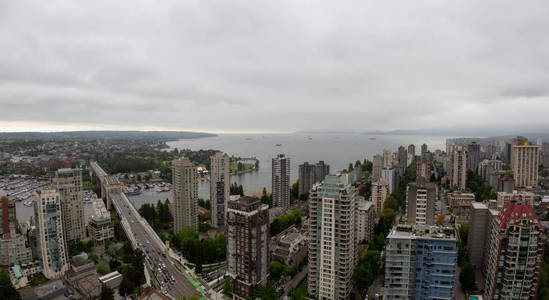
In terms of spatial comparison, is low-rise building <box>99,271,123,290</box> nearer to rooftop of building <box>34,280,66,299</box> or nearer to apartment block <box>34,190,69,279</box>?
rooftop of building <box>34,280,66,299</box>

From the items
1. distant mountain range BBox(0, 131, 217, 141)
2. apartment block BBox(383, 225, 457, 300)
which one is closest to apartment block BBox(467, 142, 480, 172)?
apartment block BBox(383, 225, 457, 300)

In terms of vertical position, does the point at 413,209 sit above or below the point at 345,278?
above

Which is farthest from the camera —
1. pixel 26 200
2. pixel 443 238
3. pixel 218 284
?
pixel 26 200

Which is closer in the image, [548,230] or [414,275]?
[414,275]

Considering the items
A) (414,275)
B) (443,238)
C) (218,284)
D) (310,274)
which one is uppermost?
(443,238)

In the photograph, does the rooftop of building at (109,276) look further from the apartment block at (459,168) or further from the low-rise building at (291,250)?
the apartment block at (459,168)

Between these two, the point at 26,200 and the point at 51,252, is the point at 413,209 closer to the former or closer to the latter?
the point at 51,252

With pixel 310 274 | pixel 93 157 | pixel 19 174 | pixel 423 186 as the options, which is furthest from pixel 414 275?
pixel 93 157
